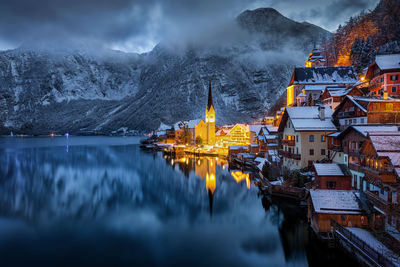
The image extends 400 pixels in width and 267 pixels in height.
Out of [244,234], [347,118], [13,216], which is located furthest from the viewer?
[347,118]

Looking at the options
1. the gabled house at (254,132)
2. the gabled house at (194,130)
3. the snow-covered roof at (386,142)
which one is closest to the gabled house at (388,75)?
the snow-covered roof at (386,142)

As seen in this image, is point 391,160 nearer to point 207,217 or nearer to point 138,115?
point 207,217

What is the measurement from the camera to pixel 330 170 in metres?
20.9

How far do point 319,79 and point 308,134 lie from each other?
32.2m

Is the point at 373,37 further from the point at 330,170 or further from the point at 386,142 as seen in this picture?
the point at 386,142

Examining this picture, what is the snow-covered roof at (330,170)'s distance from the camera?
2056 centimetres

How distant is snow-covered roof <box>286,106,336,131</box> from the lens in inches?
1085

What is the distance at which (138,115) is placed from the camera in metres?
187

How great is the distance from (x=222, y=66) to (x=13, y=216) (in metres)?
172

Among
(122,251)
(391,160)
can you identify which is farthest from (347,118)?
(122,251)

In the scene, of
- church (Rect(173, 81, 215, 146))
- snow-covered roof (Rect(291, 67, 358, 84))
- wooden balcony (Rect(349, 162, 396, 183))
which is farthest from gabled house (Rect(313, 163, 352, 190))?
church (Rect(173, 81, 215, 146))

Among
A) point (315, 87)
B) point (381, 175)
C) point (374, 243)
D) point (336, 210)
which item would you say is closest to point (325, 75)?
point (315, 87)

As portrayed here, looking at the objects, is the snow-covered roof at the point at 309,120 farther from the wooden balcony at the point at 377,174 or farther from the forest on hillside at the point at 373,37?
the forest on hillside at the point at 373,37

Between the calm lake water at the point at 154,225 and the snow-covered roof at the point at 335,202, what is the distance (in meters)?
2.35
